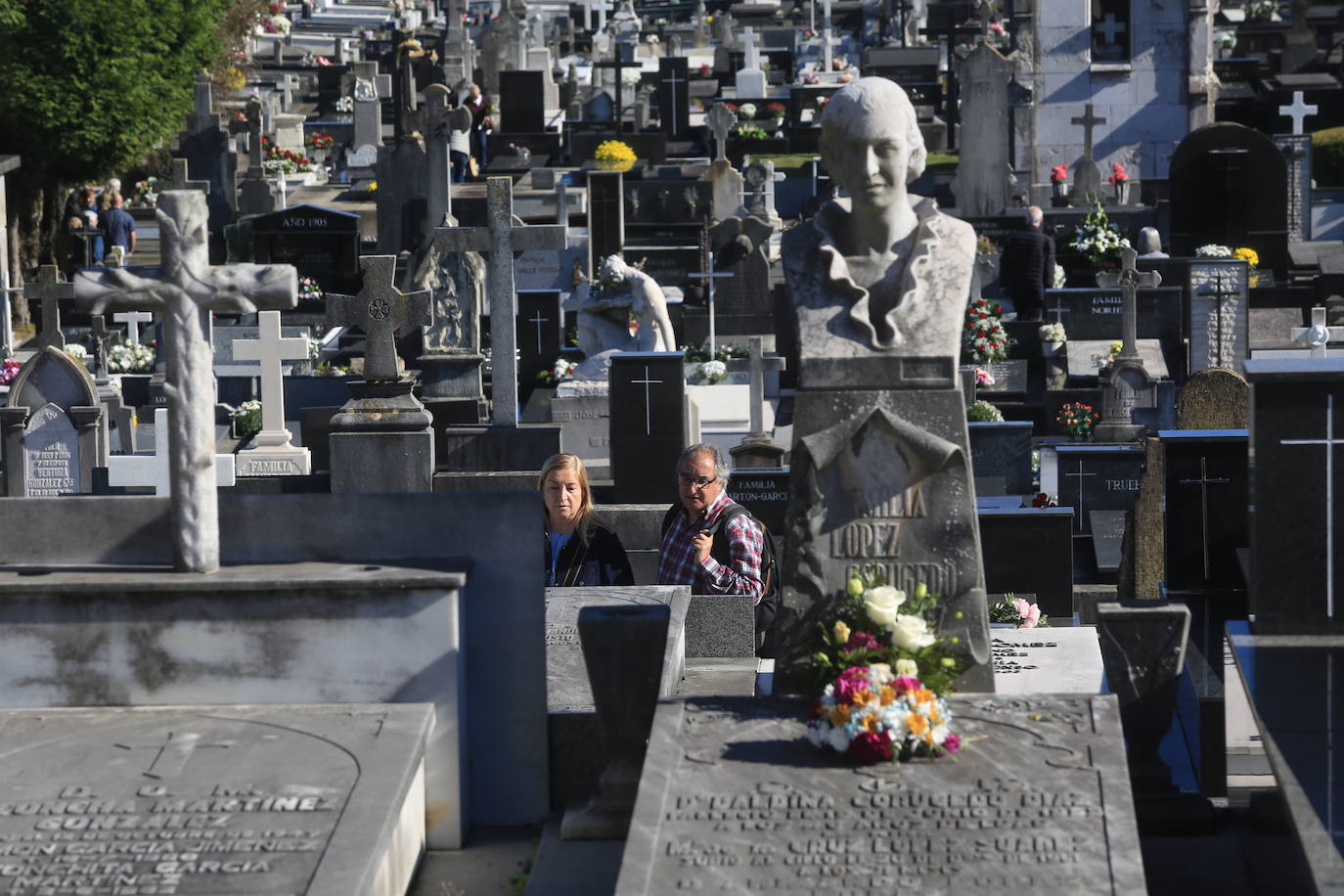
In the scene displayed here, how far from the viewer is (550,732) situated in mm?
7625

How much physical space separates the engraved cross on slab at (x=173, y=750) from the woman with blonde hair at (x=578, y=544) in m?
2.55

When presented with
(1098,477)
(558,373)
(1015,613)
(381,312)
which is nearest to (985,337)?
(558,373)

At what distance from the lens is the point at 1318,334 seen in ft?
55.5

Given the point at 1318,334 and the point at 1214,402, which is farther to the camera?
the point at 1318,334

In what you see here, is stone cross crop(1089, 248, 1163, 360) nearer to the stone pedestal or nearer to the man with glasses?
the stone pedestal

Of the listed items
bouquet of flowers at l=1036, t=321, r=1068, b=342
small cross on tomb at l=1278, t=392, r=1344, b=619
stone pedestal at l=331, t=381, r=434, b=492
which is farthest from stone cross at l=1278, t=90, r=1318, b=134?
small cross on tomb at l=1278, t=392, r=1344, b=619

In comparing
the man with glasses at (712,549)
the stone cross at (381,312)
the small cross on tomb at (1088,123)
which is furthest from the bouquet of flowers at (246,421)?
the small cross on tomb at (1088,123)

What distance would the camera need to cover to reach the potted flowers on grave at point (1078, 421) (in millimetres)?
16922

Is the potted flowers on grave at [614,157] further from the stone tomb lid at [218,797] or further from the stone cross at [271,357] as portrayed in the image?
the stone tomb lid at [218,797]

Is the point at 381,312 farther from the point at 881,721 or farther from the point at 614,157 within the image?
the point at 614,157

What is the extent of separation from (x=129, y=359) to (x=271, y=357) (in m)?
6.62

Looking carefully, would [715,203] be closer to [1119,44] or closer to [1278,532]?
[1119,44]

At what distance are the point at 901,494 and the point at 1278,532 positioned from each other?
144cm

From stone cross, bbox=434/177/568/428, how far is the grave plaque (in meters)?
3.66
